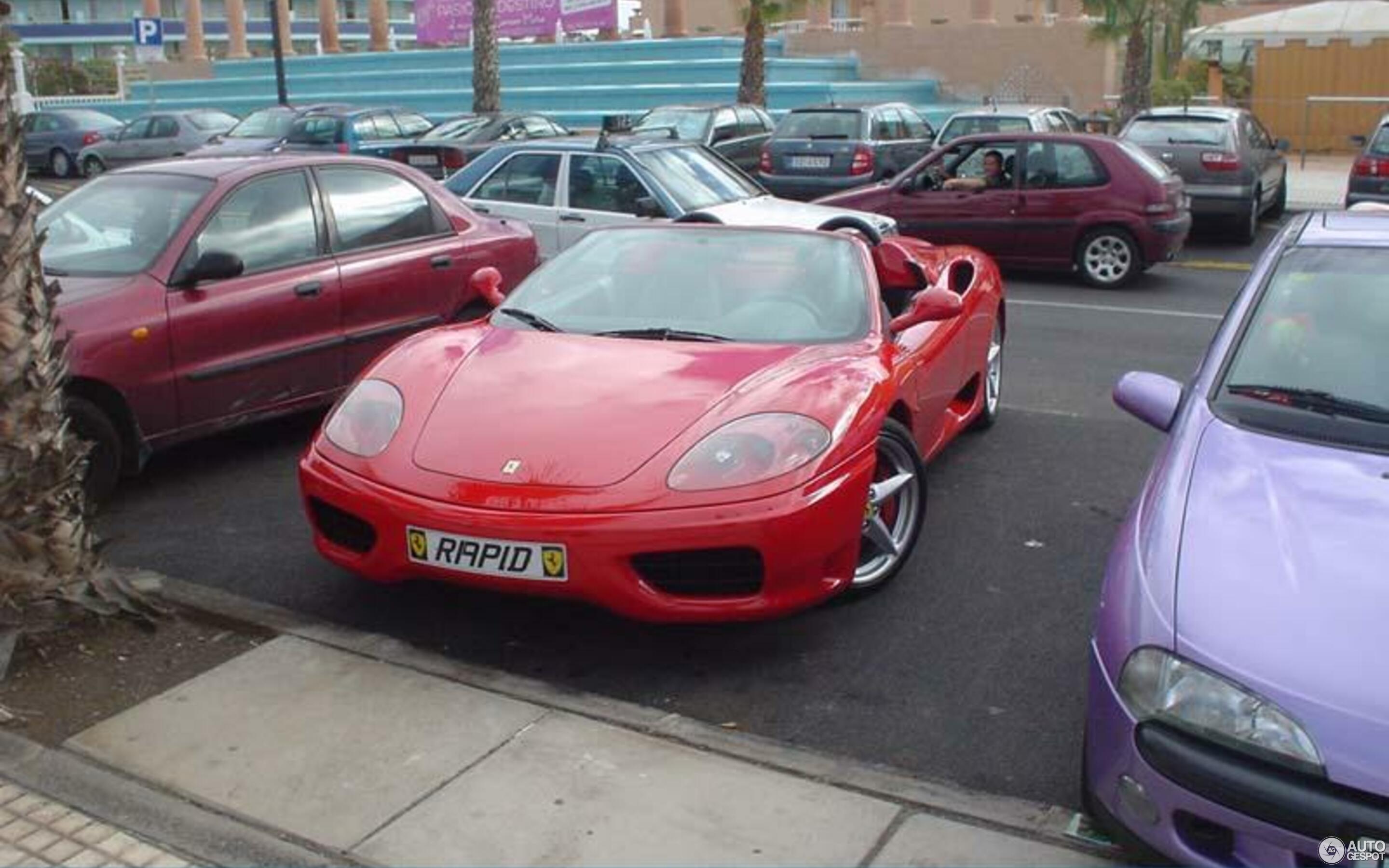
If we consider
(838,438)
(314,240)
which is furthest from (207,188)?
(838,438)

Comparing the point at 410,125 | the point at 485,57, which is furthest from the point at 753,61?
the point at 410,125

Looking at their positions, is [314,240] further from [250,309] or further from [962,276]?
[962,276]

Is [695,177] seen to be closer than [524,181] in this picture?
Yes

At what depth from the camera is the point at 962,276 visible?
22.5 feet

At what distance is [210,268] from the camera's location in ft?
20.2

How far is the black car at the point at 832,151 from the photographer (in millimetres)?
17000

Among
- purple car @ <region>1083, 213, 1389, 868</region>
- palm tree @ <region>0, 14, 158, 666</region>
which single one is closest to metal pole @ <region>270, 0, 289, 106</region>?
palm tree @ <region>0, 14, 158, 666</region>

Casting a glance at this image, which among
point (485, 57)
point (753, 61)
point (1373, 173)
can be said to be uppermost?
point (485, 57)

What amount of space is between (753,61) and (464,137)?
22.8 ft

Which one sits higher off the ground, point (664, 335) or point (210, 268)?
point (210, 268)

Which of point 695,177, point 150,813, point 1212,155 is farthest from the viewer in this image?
point 1212,155

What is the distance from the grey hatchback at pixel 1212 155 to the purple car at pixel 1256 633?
1171cm

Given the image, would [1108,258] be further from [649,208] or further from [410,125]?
[410,125]

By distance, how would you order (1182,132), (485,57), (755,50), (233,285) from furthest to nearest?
1. (485,57)
2. (755,50)
3. (1182,132)
4. (233,285)
